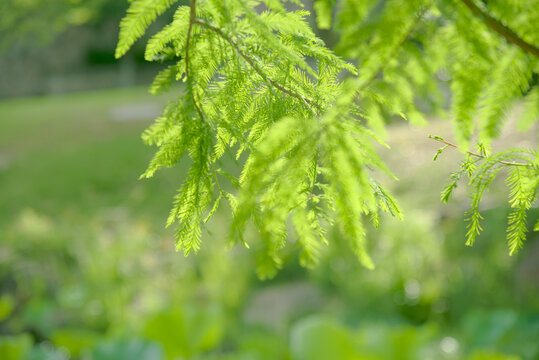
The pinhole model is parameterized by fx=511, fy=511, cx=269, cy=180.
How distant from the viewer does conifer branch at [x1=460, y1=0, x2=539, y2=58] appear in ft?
2.76

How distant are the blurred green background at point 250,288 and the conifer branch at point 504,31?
1.87ft

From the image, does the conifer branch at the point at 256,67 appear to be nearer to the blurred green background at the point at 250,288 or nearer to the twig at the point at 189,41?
the twig at the point at 189,41

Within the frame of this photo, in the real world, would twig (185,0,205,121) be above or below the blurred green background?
above

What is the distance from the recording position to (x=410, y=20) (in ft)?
2.59

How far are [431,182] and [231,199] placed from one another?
253 inches

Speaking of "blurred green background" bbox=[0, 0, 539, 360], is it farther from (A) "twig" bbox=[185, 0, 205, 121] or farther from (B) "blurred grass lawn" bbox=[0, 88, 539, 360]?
(A) "twig" bbox=[185, 0, 205, 121]

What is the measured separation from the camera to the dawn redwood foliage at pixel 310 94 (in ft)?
2.50

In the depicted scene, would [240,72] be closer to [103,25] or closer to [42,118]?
[42,118]

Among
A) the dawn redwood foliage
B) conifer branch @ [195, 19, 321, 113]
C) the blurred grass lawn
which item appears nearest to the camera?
the dawn redwood foliage

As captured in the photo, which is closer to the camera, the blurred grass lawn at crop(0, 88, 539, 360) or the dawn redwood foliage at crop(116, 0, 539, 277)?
the dawn redwood foliage at crop(116, 0, 539, 277)

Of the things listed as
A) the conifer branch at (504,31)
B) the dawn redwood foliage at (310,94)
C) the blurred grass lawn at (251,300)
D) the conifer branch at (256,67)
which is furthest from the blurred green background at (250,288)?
the conifer branch at (504,31)

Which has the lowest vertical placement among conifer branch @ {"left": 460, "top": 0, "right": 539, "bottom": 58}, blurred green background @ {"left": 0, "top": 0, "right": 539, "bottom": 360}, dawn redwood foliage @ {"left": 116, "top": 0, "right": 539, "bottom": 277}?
blurred green background @ {"left": 0, "top": 0, "right": 539, "bottom": 360}

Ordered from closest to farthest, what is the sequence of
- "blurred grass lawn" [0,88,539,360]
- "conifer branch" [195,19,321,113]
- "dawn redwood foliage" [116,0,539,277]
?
"dawn redwood foliage" [116,0,539,277] < "conifer branch" [195,19,321,113] < "blurred grass lawn" [0,88,539,360]

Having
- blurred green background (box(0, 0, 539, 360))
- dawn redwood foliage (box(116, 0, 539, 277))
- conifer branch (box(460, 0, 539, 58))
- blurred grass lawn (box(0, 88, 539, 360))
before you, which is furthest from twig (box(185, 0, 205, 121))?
blurred grass lawn (box(0, 88, 539, 360))
